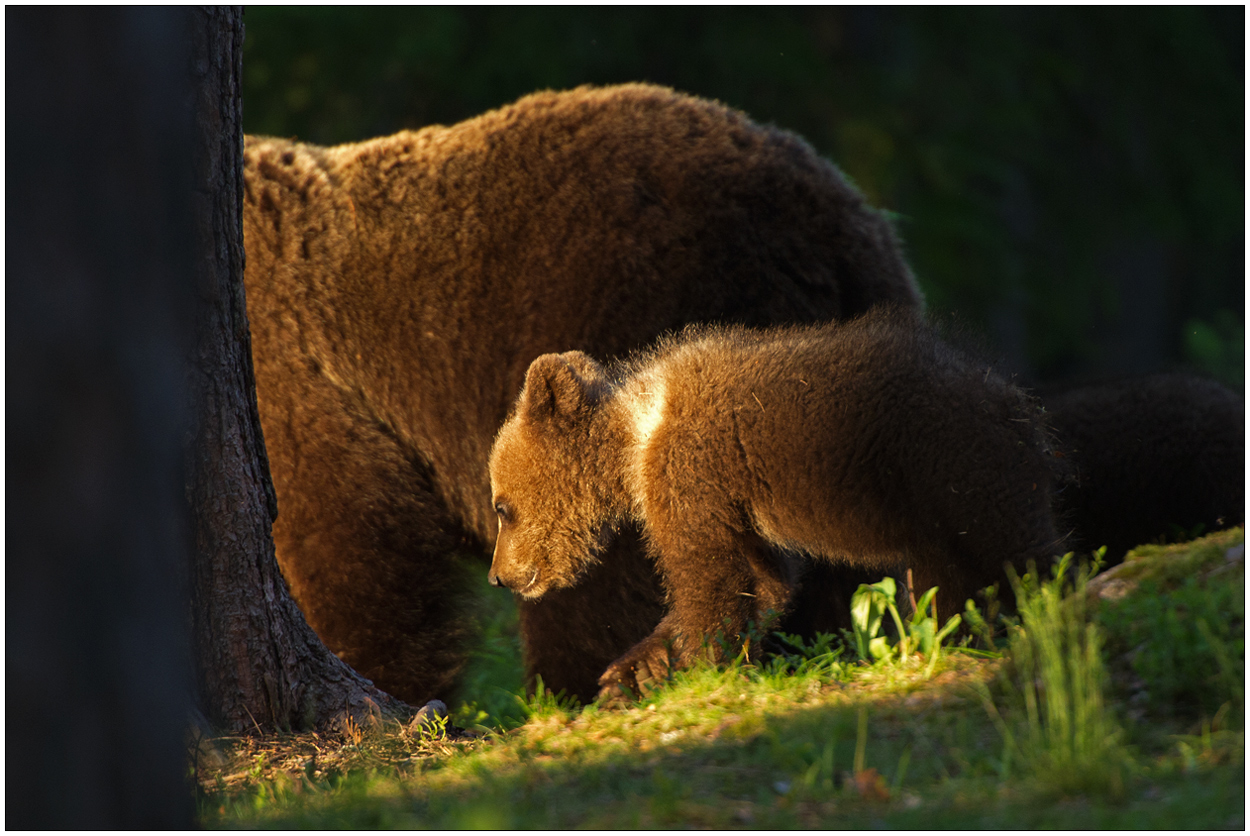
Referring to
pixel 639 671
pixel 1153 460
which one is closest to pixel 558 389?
pixel 639 671

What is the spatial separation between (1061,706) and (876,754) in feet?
1.75

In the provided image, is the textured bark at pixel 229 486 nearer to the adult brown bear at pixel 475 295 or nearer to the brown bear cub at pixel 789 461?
the adult brown bear at pixel 475 295

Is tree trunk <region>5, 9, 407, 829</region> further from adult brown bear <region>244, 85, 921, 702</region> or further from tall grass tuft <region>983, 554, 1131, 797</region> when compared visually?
adult brown bear <region>244, 85, 921, 702</region>

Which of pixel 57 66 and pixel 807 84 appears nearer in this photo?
pixel 57 66

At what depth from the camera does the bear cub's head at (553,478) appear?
4727mm

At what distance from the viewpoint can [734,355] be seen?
4453 millimetres

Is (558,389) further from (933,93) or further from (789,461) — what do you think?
(933,93)

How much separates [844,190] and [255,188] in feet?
9.87

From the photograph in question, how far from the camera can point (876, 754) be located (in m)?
3.27

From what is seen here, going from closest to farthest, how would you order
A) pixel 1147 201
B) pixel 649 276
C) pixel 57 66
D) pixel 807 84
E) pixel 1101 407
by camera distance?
pixel 57 66 → pixel 649 276 → pixel 1101 407 → pixel 807 84 → pixel 1147 201

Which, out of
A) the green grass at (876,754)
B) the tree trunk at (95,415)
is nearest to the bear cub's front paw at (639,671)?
the green grass at (876,754)

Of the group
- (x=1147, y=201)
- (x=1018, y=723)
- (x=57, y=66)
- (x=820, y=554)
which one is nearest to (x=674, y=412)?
(x=820, y=554)

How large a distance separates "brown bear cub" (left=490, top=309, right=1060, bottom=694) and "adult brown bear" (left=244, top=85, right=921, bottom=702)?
0.86 m

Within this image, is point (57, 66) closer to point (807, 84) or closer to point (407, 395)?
point (407, 395)
